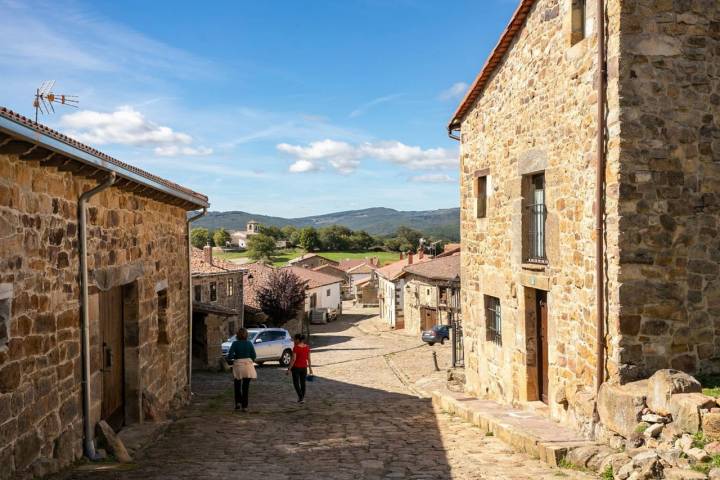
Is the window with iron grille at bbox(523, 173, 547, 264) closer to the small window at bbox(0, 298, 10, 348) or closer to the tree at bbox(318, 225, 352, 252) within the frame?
the small window at bbox(0, 298, 10, 348)

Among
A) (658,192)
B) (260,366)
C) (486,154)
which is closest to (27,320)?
(658,192)

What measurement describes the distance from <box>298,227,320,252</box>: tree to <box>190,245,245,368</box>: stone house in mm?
77970

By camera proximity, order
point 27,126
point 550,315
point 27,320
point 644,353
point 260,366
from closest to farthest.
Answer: point 27,126
point 27,320
point 644,353
point 550,315
point 260,366

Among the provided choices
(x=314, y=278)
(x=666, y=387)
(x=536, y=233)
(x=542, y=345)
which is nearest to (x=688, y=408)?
(x=666, y=387)

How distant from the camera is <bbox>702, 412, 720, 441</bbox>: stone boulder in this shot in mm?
5359

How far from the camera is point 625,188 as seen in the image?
6.96 meters

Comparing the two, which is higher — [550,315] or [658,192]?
[658,192]

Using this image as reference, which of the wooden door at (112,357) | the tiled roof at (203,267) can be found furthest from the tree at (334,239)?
the wooden door at (112,357)

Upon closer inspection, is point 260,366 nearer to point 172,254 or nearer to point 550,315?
point 172,254

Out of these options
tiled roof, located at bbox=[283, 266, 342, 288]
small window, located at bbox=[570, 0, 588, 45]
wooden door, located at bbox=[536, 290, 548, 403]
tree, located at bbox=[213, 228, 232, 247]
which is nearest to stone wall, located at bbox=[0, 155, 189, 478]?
wooden door, located at bbox=[536, 290, 548, 403]

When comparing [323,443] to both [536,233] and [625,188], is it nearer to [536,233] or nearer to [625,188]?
[536,233]

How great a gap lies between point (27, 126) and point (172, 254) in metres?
6.76

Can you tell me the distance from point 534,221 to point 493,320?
8.30ft

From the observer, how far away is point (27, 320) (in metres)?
5.39
